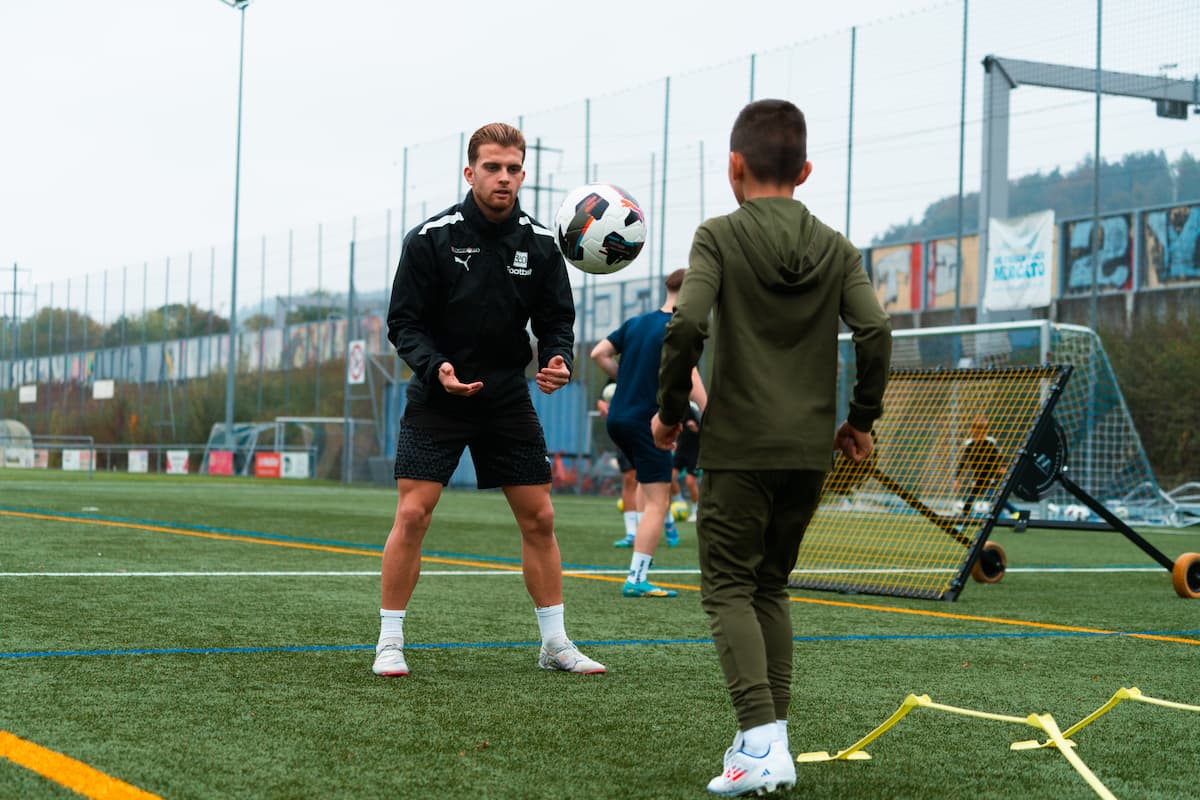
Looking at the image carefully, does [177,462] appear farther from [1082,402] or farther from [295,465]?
[1082,402]

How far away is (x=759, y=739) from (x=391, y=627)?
1.95m

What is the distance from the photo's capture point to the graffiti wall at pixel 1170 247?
23.3 metres

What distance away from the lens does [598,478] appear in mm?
28969

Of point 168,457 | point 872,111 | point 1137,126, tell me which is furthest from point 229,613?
point 168,457

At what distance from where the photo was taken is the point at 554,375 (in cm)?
493

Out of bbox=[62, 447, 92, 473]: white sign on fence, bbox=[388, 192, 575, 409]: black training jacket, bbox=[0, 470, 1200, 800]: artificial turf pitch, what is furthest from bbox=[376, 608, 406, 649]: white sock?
bbox=[62, 447, 92, 473]: white sign on fence

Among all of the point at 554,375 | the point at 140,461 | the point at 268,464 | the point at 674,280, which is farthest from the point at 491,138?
the point at 140,461

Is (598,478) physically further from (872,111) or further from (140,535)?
(140,535)

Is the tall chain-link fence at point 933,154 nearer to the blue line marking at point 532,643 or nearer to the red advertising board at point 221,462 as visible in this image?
the red advertising board at point 221,462

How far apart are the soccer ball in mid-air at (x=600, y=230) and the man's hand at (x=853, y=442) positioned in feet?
7.15

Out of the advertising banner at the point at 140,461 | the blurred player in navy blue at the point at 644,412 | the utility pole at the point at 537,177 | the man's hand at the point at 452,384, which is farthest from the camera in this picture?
the advertising banner at the point at 140,461

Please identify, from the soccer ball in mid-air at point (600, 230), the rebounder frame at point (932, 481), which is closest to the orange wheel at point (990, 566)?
the rebounder frame at point (932, 481)

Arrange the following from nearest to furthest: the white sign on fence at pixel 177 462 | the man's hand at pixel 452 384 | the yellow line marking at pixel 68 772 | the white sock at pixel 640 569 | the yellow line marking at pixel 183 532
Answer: the yellow line marking at pixel 68 772 → the man's hand at pixel 452 384 → the white sock at pixel 640 569 → the yellow line marking at pixel 183 532 → the white sign on fence at pixel 177 462

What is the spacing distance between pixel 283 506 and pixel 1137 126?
543 inches
